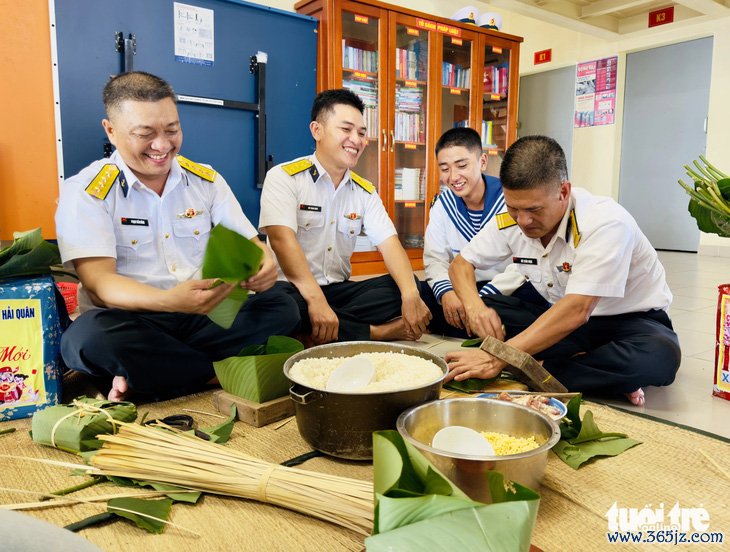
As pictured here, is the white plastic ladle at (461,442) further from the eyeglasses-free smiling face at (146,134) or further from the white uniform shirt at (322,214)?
the white uniform shirt at (322,214)

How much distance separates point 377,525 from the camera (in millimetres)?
718

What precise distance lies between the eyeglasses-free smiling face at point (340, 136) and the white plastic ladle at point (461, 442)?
174cm

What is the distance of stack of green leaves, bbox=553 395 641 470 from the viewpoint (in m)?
1.38

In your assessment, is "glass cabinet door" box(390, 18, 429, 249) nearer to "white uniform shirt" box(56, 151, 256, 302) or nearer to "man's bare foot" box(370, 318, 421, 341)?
"man's bare foot" box(370, 318, 421, 341)

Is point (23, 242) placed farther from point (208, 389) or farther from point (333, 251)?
point (333, 251)

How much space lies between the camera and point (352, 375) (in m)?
1.41

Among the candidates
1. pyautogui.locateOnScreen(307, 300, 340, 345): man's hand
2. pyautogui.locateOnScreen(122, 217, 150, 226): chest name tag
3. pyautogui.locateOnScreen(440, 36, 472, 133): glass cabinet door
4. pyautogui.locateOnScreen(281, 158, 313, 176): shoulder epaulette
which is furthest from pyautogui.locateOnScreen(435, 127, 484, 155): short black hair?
pyautogui.locateOnScreen(440, 36, 472, 133): glass cabinet door

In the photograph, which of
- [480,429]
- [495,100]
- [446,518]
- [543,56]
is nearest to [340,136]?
[480,429]

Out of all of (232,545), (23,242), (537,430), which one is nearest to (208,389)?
(23,242)

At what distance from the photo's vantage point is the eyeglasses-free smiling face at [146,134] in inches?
75.0

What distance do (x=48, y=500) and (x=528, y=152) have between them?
155 centimetres

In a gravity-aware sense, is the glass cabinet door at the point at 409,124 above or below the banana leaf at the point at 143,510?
above

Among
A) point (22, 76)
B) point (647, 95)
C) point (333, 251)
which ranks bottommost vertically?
point (333, 251)

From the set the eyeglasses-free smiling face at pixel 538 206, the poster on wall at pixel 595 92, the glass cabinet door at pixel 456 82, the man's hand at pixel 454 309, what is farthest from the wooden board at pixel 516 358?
the poster on wall at pixel 595 92
